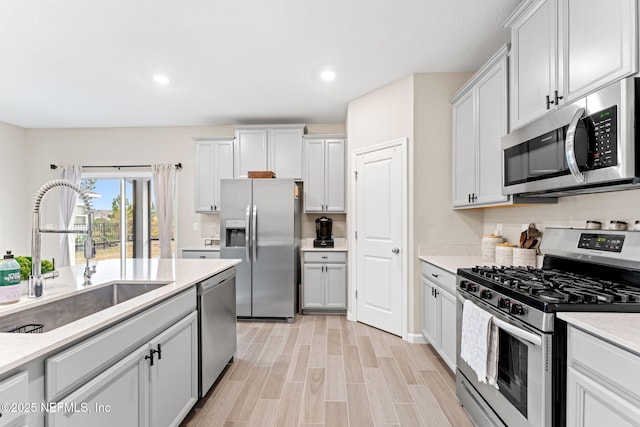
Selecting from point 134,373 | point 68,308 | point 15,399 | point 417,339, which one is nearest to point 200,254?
point 68,308

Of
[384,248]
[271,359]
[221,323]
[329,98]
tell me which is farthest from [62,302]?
[329,98]

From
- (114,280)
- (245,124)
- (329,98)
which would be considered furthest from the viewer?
(245,124)

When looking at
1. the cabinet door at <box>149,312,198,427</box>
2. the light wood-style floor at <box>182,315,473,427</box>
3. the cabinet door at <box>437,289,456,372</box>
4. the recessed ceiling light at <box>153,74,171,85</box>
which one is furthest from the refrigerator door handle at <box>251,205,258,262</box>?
the cabinet door at <box>437,289,456,372</box>

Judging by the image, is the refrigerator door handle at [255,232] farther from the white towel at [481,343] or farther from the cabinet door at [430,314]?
the white towel at [481,343]

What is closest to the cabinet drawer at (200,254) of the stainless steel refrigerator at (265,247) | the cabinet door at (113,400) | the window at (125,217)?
the stainless steel refrigerator at (265,247)

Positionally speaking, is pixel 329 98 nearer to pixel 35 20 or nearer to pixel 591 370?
pixel 35 20

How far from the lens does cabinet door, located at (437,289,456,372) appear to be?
96.3 inches

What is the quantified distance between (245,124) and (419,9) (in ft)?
10.7

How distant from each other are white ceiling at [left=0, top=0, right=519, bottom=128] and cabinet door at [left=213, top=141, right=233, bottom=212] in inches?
23.3

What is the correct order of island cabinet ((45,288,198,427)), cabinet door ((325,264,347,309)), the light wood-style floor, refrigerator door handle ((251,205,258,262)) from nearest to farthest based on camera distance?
1. island cabinet ((45,288,198,427))
2. the light wood-style floor
3. refrigerator door handle ((251,205,258,262))
4. cabinet door ((325,264,347,309))

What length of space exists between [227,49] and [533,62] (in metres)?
2.37

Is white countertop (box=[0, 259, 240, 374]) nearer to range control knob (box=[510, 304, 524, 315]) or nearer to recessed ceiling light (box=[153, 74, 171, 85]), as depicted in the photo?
range control knob (box=[510, 304, 524, 315])

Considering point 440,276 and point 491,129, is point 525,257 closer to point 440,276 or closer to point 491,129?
point 440,276

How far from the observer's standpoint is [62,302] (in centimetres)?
157
